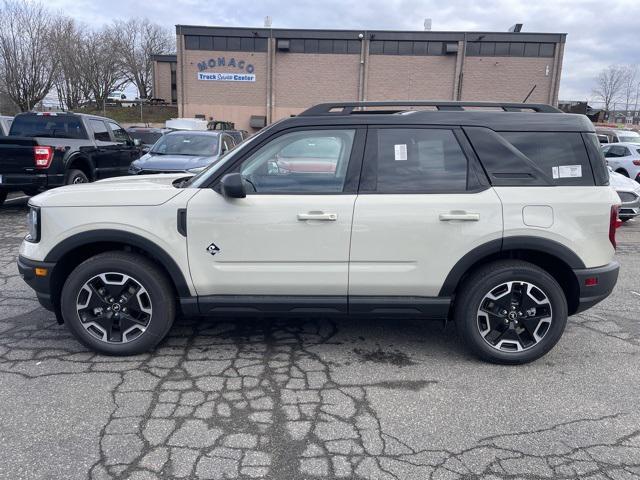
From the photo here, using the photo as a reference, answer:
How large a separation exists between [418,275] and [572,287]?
46.3 inches

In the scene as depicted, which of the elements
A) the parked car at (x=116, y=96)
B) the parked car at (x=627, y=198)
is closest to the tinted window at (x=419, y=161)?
the parked car at (x=627, y=198)

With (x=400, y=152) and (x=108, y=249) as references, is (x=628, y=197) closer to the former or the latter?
(x=400, y=152)

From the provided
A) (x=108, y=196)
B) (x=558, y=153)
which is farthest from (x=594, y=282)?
(x=108, y=196)

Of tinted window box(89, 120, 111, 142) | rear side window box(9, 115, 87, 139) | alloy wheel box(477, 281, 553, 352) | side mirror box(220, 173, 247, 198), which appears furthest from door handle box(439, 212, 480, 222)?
tinted window box(89, 120, 111, 142)

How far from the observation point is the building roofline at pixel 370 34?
35281 mm

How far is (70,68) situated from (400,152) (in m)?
39.9

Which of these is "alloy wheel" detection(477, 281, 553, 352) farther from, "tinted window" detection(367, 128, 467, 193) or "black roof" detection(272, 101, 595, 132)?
"black roof" detection(272, 101, 595, 132)

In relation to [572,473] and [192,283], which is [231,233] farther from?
[572,473]

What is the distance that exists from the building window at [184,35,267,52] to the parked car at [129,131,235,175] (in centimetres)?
2715

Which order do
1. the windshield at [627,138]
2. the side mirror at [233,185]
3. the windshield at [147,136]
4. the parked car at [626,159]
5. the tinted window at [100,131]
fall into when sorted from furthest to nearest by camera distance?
1. the windshield at [147,136]
2. the windshield at [627,138]
3. the parked car at [626,159]
4. the tinted window at [100,131]
5. the side mirror at [233,185]

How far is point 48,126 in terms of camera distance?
1009cm

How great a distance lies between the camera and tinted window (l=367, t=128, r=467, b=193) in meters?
3.59

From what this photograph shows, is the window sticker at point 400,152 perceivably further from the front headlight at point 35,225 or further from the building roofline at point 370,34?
the building roofline at point 370,34

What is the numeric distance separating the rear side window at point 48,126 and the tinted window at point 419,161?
8542 mm
